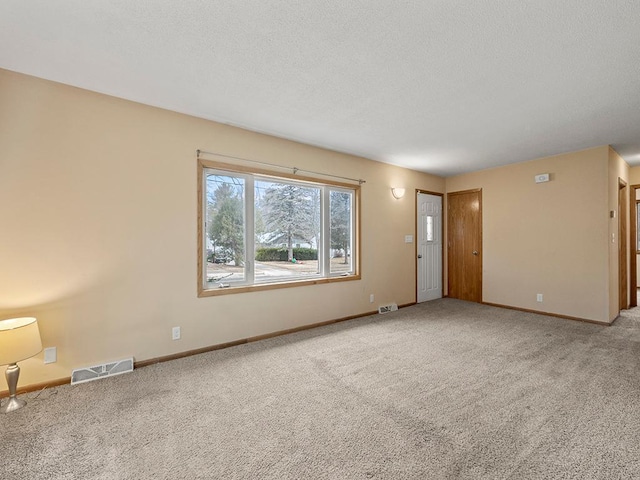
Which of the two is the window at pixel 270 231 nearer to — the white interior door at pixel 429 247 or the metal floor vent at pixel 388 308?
the metal floor vent at pixel 388 308

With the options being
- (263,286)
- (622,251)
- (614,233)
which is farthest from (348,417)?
(622,251)

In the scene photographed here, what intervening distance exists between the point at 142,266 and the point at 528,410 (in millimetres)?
→ 3467

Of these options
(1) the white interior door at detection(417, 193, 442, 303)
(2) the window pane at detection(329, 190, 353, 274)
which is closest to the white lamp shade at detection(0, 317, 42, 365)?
(2) the window pane at detection(329, 190, 353, 274)

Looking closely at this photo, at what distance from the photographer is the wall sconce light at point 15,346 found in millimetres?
2031

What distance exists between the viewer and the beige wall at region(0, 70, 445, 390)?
2371 mm

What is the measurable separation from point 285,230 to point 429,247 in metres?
3.27

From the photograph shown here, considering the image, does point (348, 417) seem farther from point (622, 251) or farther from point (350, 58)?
point (622, 251)

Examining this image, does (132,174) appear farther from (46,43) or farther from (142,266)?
(46,43)

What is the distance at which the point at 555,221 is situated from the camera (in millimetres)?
4570

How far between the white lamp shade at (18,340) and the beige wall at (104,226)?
190 millimetres

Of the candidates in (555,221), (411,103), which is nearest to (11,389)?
(411,103)

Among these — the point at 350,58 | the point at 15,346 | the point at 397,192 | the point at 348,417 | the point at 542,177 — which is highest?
the point at 350,58

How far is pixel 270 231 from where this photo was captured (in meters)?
3.87

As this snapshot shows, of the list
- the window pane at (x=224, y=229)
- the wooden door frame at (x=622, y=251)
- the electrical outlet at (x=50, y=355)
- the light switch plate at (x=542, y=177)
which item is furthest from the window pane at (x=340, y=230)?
the wooden door frame at (x=622, y=251)
